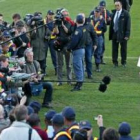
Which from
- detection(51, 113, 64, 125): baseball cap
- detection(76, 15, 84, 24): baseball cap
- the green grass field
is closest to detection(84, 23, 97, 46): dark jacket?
detection(76, 15, 84, 24): baseball cap

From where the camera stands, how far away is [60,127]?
12.8m

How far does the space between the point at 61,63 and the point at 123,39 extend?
9.90 ft

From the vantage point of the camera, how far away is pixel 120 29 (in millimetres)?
23250

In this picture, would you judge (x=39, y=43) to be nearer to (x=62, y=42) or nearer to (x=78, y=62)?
(x=62, y=42)

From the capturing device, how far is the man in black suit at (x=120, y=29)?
23.2 m

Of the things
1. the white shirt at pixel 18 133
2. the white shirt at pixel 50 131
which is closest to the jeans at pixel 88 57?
the white shirt at pixel 50 131

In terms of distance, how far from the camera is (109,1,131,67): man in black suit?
2322 centimetres

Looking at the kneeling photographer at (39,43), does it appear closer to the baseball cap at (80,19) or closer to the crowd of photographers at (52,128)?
the baseball cap at (80,19)

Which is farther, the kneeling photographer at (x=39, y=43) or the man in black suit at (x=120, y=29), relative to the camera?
the man in black suit at (x=120, y=29)

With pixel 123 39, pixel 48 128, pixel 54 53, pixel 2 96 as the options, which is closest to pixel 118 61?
pixel 123 39

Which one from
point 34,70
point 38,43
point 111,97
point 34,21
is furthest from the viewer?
point 38,43

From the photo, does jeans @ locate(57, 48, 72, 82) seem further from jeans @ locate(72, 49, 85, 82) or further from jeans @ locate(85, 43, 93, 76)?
jeans @ locate(72, 49, 85, 82)

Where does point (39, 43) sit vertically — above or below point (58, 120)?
above

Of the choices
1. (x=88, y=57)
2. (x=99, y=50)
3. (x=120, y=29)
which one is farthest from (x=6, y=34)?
(x=120, y=29)
